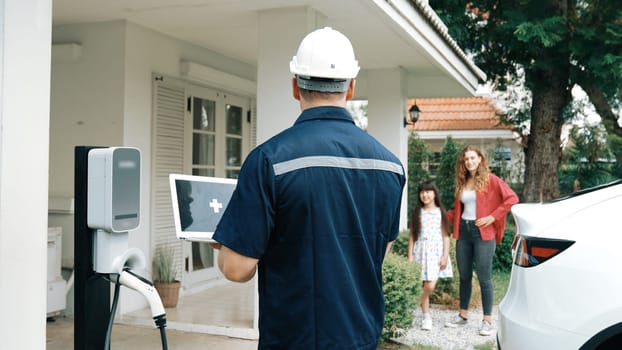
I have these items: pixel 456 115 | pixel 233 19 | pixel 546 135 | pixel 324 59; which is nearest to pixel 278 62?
pixel 233 19

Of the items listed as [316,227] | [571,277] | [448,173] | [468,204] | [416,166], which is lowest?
[571,277]

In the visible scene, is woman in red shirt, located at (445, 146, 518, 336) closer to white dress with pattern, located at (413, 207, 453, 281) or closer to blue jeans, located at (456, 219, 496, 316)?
blue jeans, located at (456, 219, 496, 316)

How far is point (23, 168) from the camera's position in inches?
101

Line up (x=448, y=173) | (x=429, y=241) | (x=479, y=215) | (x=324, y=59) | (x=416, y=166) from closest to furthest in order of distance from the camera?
(x=324, y=59) → (x=479, y=215) → (x=429, y=241) → (x=448, y=173) → (x=416, y=166)

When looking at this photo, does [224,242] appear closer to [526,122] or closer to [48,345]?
[48,345]

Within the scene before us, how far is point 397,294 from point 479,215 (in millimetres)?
1241

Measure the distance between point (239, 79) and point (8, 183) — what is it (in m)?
5.89

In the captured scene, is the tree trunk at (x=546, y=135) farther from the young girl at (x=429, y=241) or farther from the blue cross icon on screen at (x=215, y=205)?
the blue cross icon on screen at (x=215, y=205)

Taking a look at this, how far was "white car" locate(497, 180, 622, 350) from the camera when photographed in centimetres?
303

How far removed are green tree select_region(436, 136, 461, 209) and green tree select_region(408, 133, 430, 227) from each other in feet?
1.98

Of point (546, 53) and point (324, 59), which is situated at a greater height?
point (546, 53)

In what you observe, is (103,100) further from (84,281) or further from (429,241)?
(84,281)

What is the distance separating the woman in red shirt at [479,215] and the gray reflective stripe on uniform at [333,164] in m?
4.15

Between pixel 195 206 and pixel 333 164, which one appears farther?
pixel 195 206
